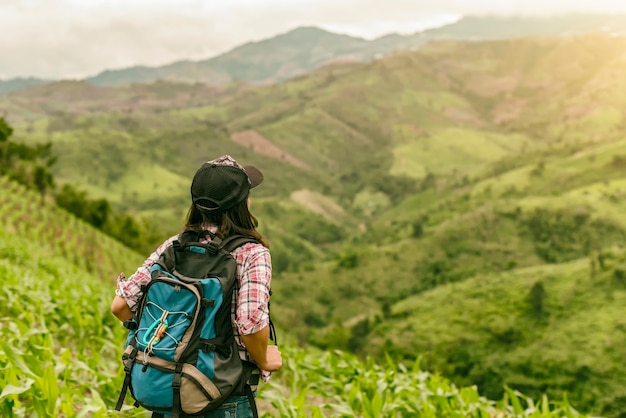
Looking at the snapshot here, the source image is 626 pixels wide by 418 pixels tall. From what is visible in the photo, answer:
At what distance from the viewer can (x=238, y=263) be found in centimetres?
264

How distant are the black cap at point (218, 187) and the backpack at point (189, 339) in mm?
186

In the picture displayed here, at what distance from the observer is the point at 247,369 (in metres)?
2.73

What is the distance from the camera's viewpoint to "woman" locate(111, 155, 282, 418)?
255 centimetres

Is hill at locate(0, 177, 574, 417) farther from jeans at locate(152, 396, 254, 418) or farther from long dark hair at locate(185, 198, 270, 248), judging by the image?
long dark hair at locate(185, 198, 270, 248)

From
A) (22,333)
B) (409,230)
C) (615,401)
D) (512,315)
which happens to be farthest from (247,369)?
(409,230)

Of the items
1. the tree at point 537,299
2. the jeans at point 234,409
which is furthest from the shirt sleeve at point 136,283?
the tree at point 537,299

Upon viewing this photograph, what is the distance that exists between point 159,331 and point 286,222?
159 m

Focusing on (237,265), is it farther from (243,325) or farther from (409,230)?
(409,230)

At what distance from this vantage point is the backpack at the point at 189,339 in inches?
99.0

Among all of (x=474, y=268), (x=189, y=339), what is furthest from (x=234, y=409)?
(x=474, y=268)

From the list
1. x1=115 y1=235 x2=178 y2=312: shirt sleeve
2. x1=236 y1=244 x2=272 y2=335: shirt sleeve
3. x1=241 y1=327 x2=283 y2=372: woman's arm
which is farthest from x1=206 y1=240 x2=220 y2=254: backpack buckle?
x1=241 y1=327 x2=283 y2=372: woman's arm

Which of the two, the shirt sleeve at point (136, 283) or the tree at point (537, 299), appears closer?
the shirt sleeve at point (136, 283)

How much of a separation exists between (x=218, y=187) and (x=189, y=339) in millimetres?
712

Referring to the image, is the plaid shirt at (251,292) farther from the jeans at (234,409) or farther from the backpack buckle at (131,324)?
the backpack buckle at (131,324)
